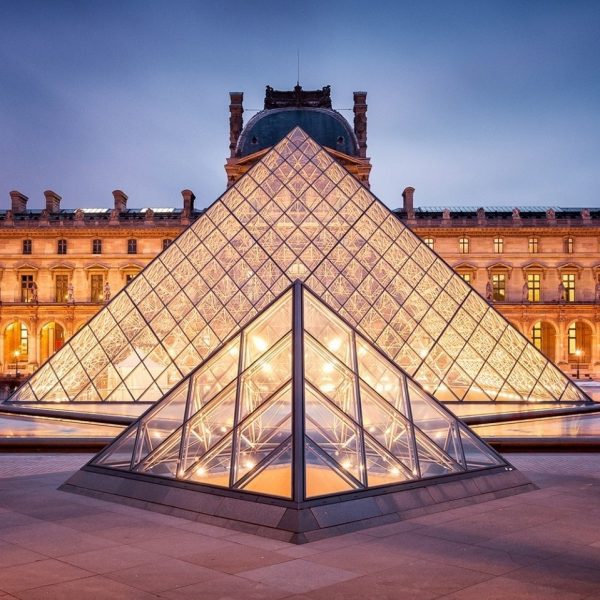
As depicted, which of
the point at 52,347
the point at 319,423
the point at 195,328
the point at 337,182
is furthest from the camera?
the point at 52,347

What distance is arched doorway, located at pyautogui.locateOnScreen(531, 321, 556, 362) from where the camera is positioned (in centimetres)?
4675

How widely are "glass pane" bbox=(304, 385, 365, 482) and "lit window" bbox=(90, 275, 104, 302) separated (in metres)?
40.7

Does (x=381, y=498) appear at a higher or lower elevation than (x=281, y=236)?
lower

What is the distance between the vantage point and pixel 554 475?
9719mm

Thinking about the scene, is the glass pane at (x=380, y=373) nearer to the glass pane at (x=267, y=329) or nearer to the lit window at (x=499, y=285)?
the glass pane at (x=267, y=329)

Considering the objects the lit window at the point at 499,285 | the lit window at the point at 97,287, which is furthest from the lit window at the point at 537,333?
the lit window at the point at 97,287

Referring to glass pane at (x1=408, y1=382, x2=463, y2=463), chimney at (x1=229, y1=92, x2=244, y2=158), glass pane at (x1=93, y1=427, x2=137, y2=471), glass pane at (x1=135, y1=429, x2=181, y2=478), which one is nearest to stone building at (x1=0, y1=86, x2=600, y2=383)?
chimney at (x1=229, y1=92, x2=244, y2=158)

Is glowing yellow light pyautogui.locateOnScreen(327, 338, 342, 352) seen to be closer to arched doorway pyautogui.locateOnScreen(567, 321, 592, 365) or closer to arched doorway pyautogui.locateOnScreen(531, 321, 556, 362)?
arched doorway pyautogui.locateOnScreen(567, 321, 592, 365)

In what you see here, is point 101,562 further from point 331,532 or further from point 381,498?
point 381,498

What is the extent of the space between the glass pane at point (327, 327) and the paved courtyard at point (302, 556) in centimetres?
233

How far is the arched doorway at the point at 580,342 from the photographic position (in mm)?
46031

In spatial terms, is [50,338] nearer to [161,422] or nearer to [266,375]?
[161,422]

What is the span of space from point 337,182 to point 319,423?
14299mm

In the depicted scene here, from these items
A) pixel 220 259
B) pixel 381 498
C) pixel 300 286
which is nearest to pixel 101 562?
pixel 381 498
